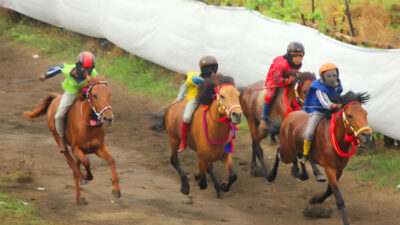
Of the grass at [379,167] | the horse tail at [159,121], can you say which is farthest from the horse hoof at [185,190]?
the grass at [379,167]

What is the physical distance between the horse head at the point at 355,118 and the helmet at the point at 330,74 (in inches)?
24.5

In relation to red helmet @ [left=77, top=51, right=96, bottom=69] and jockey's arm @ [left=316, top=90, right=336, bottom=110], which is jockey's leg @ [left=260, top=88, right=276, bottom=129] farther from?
red helmet @ [left=77, top=51, right=96, bottom=69]

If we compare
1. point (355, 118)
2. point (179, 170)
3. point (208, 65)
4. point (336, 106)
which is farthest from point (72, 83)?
point (355, 118)

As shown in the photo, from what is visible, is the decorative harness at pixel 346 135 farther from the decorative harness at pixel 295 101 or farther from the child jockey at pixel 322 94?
the decorative harness at pixel 295 101

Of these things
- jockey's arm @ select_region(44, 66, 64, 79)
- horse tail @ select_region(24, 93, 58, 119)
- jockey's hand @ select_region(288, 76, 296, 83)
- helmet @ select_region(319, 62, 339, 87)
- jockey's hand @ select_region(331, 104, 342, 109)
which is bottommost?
horse tail @ select_region(24, 93, 58, 119)

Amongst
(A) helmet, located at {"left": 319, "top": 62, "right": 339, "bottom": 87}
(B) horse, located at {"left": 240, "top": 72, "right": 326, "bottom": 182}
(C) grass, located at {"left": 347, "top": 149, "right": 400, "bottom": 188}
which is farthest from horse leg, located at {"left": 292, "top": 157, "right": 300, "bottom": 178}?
(A) helmet, located at {"left": 319, "top": 62, "right": 339, "bottom": 87}

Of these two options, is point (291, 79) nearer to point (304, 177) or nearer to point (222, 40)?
point (304, 177)

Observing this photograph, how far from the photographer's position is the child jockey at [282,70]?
1124 cm

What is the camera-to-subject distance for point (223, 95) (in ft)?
30.8

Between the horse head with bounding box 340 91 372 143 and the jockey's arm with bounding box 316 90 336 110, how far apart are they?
0.38 m

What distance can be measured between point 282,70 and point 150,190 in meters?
3.11

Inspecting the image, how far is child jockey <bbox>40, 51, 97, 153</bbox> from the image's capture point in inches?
381

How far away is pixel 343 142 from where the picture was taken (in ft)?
29.7

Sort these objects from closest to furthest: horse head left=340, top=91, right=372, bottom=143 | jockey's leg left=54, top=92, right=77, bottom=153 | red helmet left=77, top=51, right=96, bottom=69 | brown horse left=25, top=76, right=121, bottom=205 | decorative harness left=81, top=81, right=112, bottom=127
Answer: horse head left=340, top=91, right=372, bottom=143, brown horse left=25, top=76, right=121, bottom=205, decorative harness left=81, top=81, right=112, bottom=127, red helmet left=77, top=51, right=96, bottom=69, jockey's leg left=54, top=92, right=77, bottom=153
